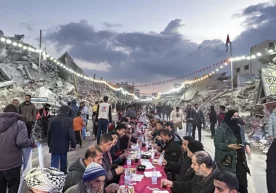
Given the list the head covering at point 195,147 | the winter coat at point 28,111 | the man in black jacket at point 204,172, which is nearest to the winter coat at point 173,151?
the head covering at point 195,147

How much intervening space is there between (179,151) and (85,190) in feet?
14.1

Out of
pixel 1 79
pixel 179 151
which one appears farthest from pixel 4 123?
pixel 1 79

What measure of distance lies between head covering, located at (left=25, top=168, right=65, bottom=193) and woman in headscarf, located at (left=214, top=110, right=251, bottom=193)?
13.1 feet

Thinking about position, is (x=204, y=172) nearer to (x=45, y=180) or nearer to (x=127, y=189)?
(x=127, y=189)

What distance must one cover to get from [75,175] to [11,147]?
1871 millimetres

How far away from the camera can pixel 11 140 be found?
4691 mm

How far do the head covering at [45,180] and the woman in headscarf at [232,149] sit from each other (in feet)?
13.1

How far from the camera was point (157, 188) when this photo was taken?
408 centimetres

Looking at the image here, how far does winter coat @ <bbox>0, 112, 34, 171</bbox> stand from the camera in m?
4.62

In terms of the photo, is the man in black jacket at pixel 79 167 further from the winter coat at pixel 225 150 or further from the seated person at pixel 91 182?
the winter coat at pixel 225 150

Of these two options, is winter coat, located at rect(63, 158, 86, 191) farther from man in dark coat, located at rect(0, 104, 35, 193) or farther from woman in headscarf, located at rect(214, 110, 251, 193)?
woman in headscarf, located at rect(214, 110, 251, 193)

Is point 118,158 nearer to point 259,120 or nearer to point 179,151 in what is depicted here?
point 179,151

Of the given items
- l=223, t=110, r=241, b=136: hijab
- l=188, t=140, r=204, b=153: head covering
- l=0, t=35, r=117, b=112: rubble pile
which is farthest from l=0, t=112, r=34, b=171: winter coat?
l=0, t=35, r=117, b=112: rubble pile

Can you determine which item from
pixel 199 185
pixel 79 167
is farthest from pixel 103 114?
pixel 199 185
